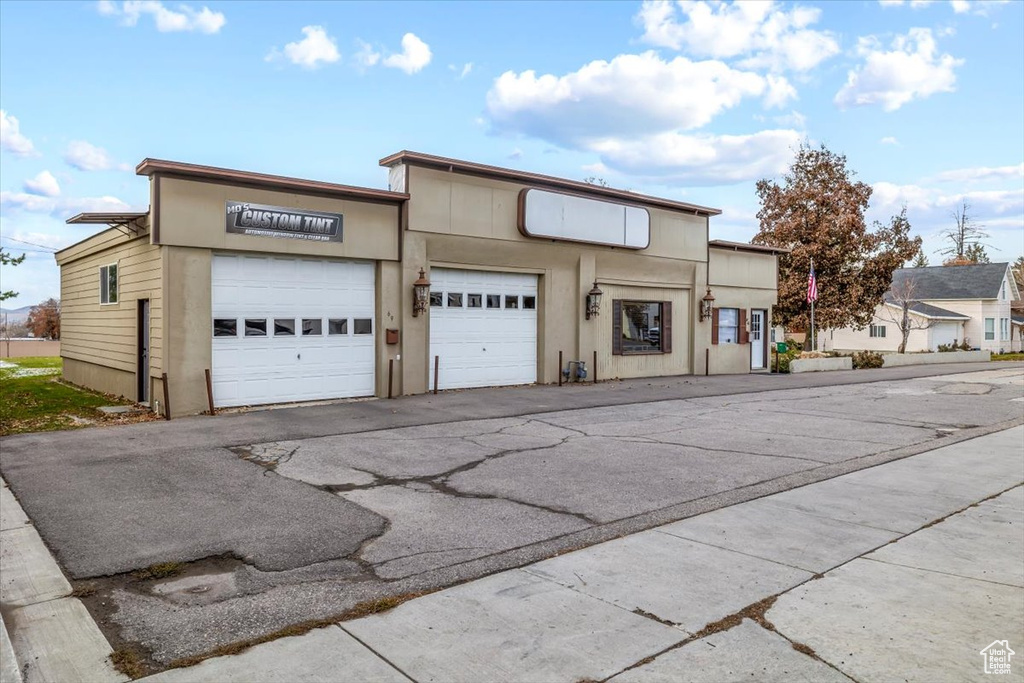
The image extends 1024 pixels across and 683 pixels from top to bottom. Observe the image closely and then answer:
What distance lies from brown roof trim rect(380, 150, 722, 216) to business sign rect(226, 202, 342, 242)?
1968 mm

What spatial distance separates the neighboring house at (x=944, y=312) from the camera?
38.5 metres

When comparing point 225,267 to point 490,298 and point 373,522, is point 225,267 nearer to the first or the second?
point 490,298

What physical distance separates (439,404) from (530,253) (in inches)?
191

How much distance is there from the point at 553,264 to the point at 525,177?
220 cm

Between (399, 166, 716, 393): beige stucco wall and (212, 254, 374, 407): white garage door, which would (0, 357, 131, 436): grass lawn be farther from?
(399, 166, 716, 393): beige stucco wall

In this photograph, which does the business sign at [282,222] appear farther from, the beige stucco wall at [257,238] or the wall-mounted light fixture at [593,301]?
the wall-mounted light fixture at [593,301]

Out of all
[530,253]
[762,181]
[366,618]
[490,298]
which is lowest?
[366,618]

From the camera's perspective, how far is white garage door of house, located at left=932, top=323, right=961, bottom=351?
3912 cm

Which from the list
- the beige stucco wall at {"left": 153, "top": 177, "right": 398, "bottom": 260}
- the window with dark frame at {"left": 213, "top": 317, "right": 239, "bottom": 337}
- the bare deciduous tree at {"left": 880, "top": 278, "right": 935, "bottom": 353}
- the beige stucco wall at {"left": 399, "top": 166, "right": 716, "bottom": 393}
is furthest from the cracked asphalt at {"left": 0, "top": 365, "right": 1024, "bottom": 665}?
the bare deciduous tree at {"left": 880, "top": 278, "right": 935, "bottom": 353}

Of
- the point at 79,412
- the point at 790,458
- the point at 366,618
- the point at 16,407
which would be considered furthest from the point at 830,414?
the point at 16,407

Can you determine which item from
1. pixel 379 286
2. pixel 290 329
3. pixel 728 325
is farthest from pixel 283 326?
pixel 728 325

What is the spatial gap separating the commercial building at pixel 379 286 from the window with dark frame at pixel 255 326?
36mm

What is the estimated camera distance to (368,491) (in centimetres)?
662

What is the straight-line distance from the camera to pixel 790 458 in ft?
27.3
